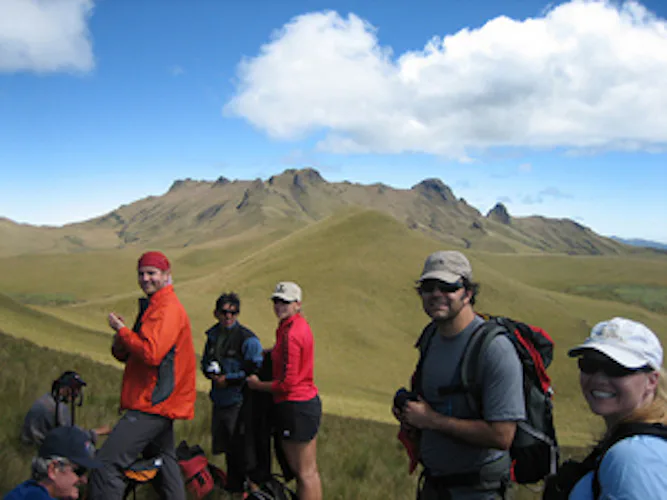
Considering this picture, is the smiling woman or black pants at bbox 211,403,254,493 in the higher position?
the smiling woman

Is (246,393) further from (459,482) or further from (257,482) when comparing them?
(459,482)

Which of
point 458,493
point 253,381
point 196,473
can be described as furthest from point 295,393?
point 458,493

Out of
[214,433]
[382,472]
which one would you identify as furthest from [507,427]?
[382,472]

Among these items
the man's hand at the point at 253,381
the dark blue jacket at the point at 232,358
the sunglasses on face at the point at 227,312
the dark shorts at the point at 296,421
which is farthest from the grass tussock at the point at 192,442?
the sunglasses on face at the point at 227,312

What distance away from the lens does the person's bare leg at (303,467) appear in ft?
15.4

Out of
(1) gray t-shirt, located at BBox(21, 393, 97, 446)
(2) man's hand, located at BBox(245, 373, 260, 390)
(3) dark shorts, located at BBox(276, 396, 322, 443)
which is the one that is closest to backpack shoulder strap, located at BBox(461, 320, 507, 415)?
(3) dark shorts, located at BBox(276, 396, 322, 443)

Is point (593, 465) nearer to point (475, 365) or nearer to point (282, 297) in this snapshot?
point (475, 365)

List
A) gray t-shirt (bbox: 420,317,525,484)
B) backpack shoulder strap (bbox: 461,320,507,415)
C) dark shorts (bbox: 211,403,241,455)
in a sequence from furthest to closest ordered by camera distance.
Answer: dark shorts (bbox: 211,403,241,455)
backpack shoulder strap (bbox: 461,320,507,415)
gray t-shirt (bbox: 420,317,525,484)

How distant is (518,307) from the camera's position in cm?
5159

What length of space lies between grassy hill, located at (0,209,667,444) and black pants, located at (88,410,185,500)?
13139 mm

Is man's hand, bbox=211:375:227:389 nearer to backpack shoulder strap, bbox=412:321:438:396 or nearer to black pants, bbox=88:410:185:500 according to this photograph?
black pants, bbox=88:410:185:500

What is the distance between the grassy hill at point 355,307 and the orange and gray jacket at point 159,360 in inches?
531

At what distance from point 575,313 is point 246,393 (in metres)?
61.0

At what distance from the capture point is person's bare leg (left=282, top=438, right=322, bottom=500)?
4691 millimetres
